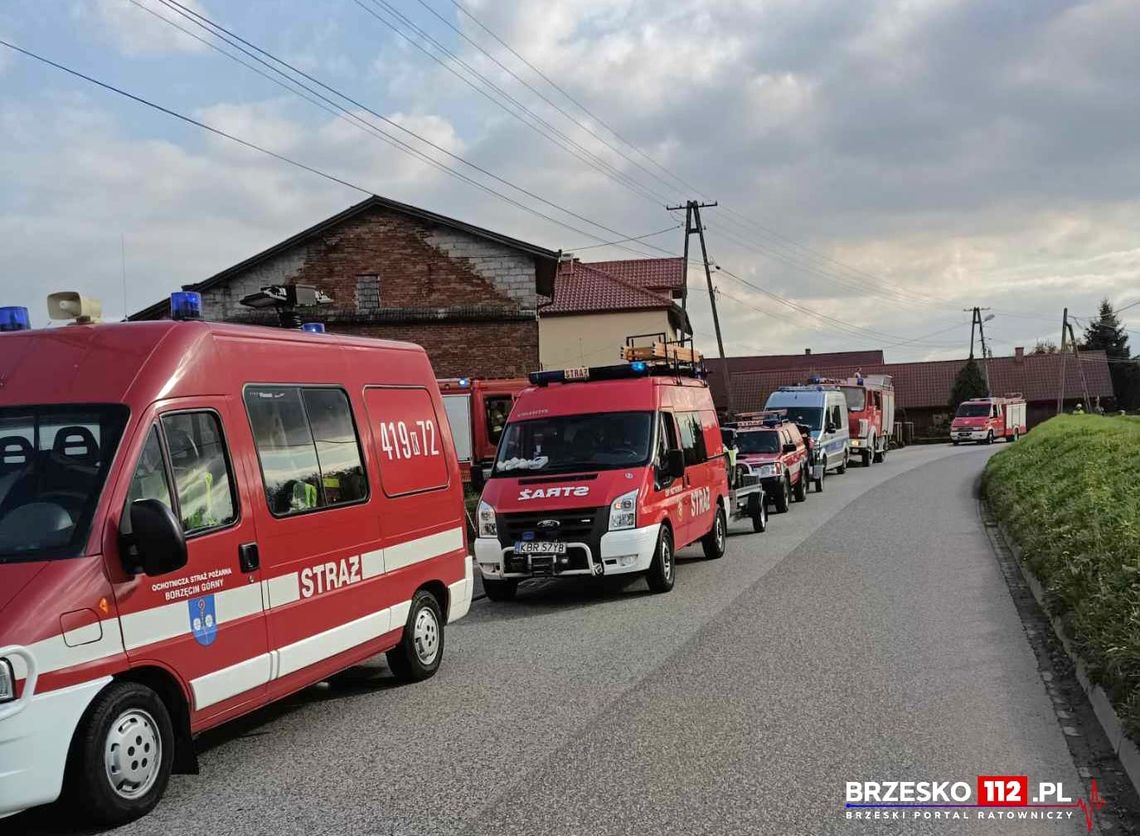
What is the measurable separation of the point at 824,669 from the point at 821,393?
2599 centimetres

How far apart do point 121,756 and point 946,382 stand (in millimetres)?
78448

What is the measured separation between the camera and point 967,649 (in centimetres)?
848

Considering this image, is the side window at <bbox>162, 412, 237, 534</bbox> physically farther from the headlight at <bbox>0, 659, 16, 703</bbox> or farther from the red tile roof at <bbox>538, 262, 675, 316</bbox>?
the red tile roof at <bbox>538, 262, 675, 316</bbox>

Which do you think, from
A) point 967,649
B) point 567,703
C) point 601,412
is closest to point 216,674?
point 567,703

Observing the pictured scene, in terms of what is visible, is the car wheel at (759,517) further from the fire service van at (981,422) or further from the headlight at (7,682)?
the fire service van at (981,422)

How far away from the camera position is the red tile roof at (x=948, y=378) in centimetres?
7525

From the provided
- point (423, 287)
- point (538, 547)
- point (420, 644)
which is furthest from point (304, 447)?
point (423, 287)

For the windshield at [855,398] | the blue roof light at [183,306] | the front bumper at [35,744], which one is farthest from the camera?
the windshield at [855,398]

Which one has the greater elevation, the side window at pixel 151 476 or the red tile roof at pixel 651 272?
the red tile roof at pixel 651 272

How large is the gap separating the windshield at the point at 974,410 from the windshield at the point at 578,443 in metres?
47.6

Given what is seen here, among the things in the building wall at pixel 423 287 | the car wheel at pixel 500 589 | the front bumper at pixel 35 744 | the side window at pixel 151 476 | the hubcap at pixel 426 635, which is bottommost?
the car wheel at pixel 500 589

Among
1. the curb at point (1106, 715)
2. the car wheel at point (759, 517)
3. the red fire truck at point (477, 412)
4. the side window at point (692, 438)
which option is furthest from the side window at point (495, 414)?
the curb at point (1106, 715)

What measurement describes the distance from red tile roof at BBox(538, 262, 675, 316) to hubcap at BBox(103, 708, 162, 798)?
48828mm

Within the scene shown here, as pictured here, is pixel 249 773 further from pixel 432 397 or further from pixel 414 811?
pixel 432 397
